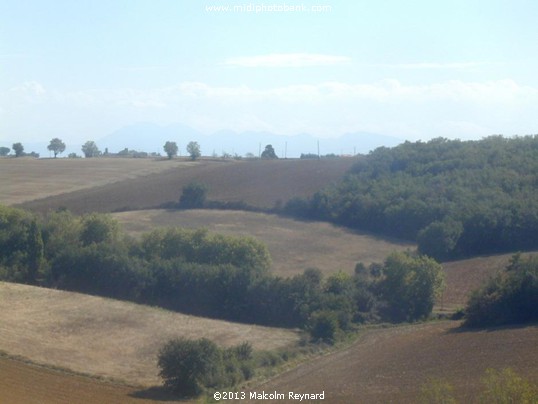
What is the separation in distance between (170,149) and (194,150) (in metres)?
4.68

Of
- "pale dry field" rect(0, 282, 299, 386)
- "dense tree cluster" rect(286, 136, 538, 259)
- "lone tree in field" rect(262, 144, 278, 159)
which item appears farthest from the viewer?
"lone tree in field" rect(262, 144, 278, 159)

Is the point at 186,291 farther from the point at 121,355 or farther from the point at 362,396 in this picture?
the point at 362,396

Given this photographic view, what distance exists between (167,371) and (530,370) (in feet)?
29.8

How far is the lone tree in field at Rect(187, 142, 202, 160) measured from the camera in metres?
83.4

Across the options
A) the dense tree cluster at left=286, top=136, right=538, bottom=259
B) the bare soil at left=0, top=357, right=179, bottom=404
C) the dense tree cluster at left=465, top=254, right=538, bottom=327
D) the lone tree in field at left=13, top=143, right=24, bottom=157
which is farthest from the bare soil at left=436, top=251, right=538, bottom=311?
the lone tree in field at left=13, top=143, right=24, bottom=157

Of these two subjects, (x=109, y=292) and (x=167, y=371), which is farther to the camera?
(x=109, y=292)

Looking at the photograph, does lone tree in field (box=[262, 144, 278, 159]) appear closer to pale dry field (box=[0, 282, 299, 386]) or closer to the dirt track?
pale dry field (box=[0, 282, 299, 386])

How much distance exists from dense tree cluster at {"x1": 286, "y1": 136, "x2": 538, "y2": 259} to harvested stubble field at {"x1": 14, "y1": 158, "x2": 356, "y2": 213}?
252 cm

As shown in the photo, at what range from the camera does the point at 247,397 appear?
1744cm

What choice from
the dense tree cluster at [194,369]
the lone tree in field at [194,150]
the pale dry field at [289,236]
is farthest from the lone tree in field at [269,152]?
the dense tree cluster at [194,369]

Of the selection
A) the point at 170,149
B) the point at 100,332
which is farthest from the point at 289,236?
the point at 170,149

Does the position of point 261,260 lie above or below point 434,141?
below

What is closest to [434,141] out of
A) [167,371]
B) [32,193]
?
[32,193]

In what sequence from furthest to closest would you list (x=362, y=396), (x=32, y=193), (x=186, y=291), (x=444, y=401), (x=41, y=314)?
(x=32, y=193)
(x=186, y=291)
(x=41, y=314)
(x=362, y=396)
(x=444, y=401)
